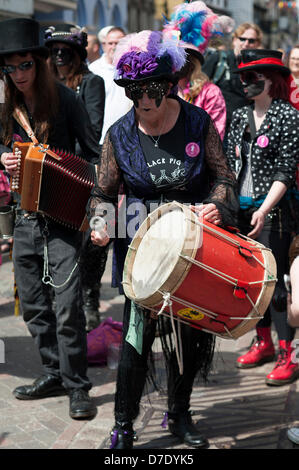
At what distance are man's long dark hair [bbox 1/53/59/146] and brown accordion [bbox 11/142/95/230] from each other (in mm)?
192

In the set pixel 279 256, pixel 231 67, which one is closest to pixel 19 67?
pixel 279 256

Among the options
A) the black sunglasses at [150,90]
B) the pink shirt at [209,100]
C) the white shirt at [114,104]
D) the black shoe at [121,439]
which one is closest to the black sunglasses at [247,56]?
the pink shirt at [209,100]

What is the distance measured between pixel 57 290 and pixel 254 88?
1.82 meters

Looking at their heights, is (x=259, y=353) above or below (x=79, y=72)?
below

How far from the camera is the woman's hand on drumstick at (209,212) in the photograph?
11.3 ft

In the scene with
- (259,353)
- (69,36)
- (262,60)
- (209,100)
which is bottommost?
(259,353)

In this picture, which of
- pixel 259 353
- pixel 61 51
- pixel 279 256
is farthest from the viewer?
pixel 61 51

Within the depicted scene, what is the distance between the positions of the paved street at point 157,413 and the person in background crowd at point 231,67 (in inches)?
90.8

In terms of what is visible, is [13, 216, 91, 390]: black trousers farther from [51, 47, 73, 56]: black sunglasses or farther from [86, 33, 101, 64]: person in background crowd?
[86, 33, 101, 64]: person in background crowd

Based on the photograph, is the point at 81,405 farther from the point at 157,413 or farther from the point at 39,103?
the point at 39,103

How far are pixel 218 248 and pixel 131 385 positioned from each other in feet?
3.05

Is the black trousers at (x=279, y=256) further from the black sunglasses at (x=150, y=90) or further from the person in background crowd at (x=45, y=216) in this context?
the black sunglasses at (x=150, y=90)

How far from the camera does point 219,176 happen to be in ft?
12.0

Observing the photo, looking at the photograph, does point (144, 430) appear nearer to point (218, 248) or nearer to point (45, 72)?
point (218, 248)
